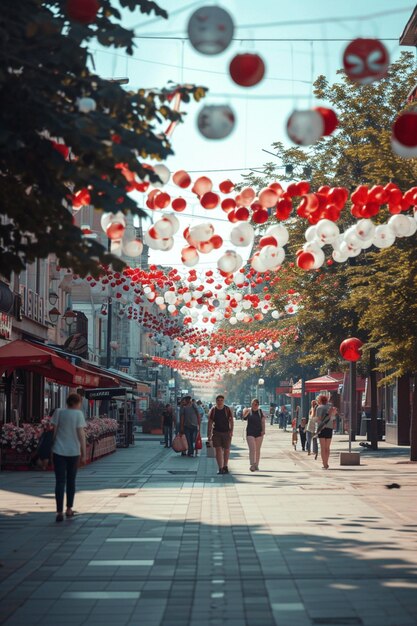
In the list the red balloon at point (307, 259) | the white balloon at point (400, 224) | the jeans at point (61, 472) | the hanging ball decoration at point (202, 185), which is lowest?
the jeans at point (61, 472)

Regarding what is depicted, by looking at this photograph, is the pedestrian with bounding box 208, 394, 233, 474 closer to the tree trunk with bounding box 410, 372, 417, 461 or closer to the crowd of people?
the crowd of people

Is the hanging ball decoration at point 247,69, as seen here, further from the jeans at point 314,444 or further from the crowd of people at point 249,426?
the jeans at point 314,444

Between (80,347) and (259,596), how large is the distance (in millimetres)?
31940

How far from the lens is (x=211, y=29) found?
8.02 m

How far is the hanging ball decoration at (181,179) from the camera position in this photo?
12531 millimetres

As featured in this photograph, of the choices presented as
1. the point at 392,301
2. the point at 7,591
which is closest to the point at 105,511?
the point at 7,591

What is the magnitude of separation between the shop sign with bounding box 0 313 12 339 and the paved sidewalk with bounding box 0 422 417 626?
748 cm

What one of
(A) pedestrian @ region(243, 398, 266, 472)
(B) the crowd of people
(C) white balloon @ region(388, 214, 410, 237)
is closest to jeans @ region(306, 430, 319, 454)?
(B) the crowd of people

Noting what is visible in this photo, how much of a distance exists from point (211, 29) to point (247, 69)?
58 centimetres

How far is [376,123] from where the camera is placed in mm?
37062

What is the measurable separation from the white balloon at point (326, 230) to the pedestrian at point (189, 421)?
1828 cm

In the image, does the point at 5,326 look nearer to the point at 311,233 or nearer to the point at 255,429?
the point at 255,429

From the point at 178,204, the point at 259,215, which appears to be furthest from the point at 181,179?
the point at 259,215

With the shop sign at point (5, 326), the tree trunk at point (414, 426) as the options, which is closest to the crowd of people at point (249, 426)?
the tree trunk at point (414, 426)
